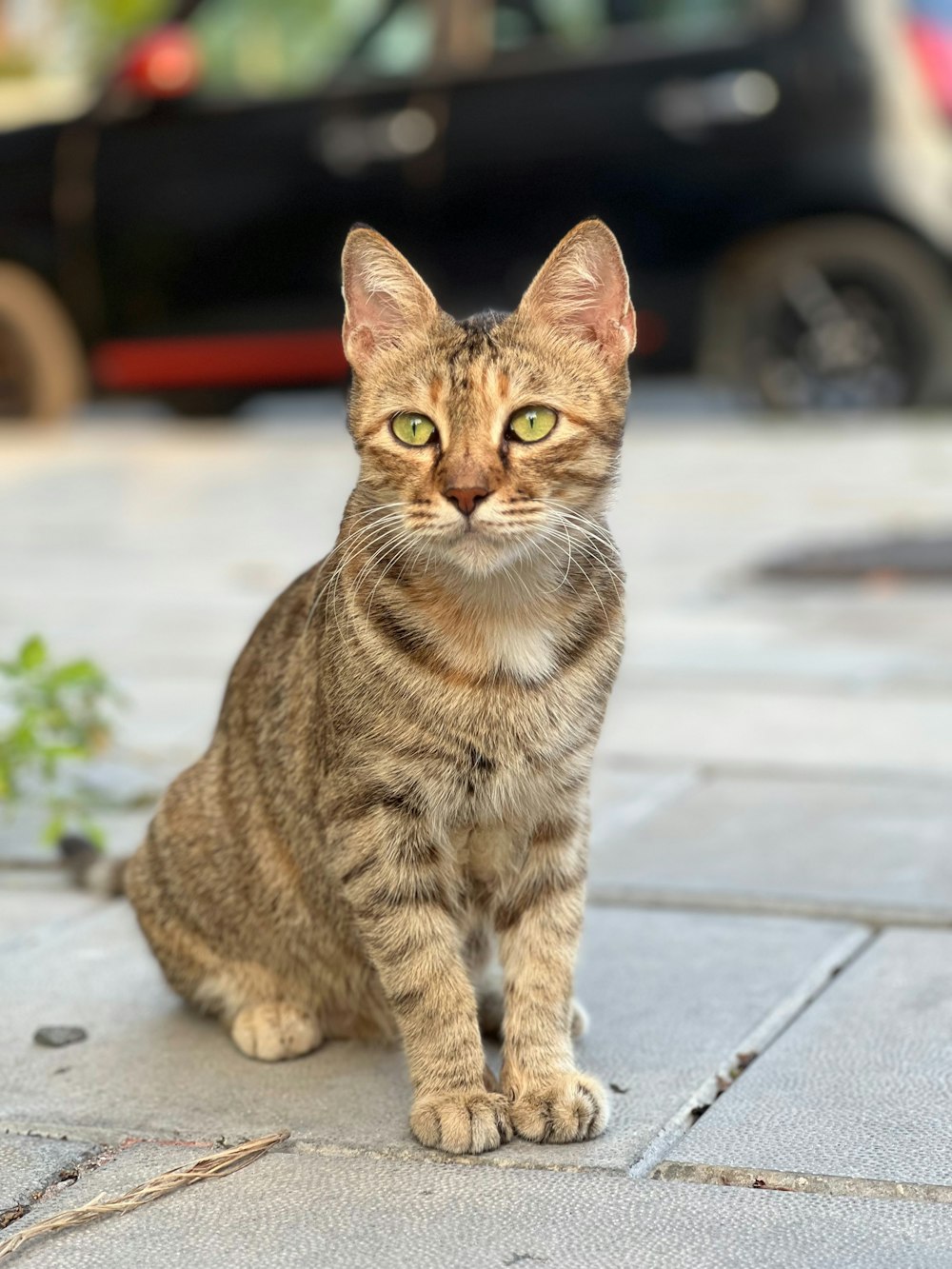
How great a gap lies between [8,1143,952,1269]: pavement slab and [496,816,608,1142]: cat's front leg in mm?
230

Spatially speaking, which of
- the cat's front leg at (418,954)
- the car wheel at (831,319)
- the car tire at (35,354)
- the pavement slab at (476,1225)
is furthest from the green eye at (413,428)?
the car tire at (35,354)

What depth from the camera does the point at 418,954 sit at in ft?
9.74

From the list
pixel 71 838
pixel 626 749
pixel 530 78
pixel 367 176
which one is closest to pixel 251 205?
pixel 367 176

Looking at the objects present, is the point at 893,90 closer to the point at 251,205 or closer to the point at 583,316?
the point at 251,205

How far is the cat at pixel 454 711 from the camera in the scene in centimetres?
294

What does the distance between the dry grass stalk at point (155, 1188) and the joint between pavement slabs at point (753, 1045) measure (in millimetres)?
545

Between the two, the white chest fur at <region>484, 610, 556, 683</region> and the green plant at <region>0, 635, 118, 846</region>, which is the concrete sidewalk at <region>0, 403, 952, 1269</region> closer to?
the green plant at <region>0, 635, 118, 846</region>

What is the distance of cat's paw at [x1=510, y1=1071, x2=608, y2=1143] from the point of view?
2.82 metres

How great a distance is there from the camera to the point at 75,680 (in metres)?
4.40

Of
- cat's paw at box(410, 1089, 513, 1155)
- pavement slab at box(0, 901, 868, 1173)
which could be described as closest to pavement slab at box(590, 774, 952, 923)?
pavement slab at box(0, 901, 868, 1173)

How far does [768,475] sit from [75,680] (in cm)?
532

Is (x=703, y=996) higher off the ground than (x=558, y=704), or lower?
lower

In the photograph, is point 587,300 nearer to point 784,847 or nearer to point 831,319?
point 784,847

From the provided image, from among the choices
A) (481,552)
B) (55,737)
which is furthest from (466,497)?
(55,737)
